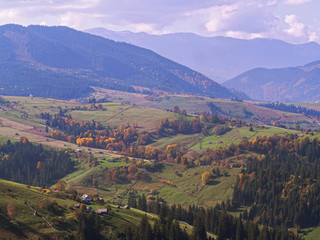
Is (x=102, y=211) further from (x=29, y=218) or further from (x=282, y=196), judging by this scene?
(x=282, y=196)

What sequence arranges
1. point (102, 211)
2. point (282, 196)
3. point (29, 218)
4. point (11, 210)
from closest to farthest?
point (11, 210) < point (29, 218) < point (102, 211) < point (282, 196)

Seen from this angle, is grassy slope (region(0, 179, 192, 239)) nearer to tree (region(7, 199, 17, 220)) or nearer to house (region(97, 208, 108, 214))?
tree (region(7, 199, 17, 220))

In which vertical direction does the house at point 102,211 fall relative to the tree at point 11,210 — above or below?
below

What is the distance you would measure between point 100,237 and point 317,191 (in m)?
112

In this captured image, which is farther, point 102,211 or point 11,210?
point 102,211

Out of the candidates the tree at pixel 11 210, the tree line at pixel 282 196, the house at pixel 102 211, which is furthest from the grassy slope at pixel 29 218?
the tree line at pixel 282 196

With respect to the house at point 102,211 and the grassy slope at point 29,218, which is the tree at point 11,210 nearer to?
the grassy slope at point 29,218

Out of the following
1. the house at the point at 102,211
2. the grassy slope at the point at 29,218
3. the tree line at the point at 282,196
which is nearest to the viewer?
the grassy slope at the point at 29,218

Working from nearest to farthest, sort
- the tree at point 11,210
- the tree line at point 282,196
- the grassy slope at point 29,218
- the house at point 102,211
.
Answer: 1. the grassy slope at point 29,218
2. the tree at point 11,210
3. the house at point 102,211
4. the tree line at point 282,196

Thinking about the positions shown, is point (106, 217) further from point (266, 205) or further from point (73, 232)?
point (266, 205)

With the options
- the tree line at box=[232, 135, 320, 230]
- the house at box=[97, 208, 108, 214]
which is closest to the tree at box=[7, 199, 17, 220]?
the house at box=[97, 208, 108, 214]

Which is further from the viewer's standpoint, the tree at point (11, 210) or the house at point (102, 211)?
the house at point (102, 211)

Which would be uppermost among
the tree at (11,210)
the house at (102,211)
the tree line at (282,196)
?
the tree at (11,210)

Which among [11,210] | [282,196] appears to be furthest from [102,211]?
[282,196]
